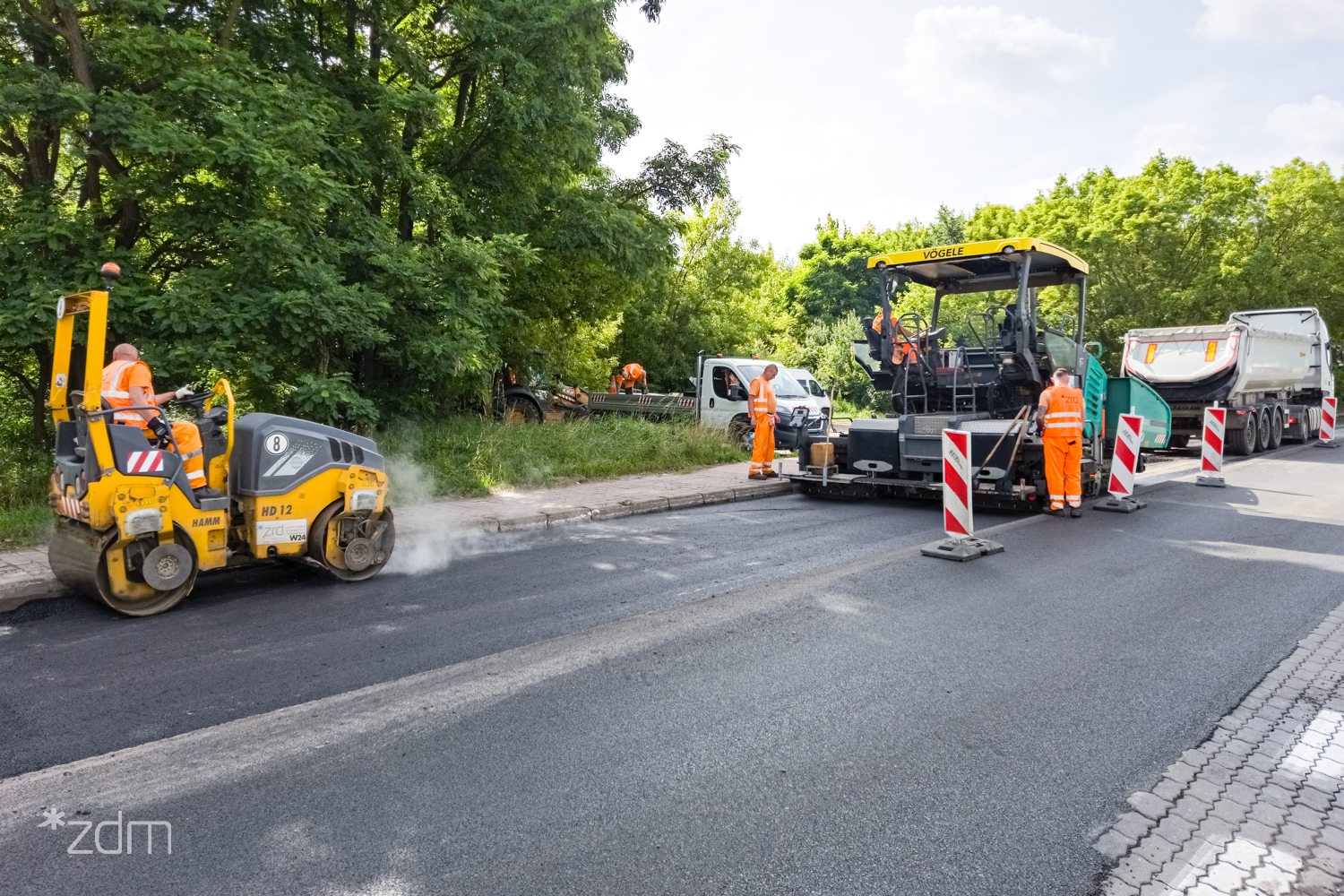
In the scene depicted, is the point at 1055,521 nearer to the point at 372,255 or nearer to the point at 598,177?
the point at 372,255

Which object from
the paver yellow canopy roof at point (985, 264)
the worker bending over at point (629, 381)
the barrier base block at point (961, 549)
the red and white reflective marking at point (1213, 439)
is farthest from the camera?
the worker bending over at point (629, 381)

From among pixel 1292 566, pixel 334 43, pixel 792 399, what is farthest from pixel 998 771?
pixel 792 399

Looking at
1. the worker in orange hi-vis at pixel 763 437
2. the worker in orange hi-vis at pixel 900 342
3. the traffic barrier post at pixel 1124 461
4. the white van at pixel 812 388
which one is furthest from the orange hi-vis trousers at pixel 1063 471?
the white van at pixel 812 388

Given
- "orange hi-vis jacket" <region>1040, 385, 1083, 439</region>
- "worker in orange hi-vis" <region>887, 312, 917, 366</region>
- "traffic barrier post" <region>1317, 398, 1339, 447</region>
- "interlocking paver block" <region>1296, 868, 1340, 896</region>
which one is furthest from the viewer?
"traffic barrier post" <region>1317, 398, 1339, 447</region>

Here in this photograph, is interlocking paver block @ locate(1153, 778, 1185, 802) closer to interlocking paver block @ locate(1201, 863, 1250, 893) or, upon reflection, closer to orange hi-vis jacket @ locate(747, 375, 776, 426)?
interlocking paver block @ locate(1201, 863, 1250, 893)

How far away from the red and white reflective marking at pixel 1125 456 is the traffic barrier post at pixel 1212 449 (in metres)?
2.93

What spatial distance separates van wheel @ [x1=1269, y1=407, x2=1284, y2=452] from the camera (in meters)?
18.4

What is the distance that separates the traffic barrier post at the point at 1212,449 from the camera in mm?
12500

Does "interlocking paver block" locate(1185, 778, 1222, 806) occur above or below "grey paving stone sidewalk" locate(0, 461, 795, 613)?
below

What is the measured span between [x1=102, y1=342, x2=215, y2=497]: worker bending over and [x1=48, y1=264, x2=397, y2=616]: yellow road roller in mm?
82

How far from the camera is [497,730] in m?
3.74

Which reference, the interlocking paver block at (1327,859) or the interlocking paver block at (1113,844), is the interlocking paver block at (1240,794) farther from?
the interlocking paver block at (1113,844)

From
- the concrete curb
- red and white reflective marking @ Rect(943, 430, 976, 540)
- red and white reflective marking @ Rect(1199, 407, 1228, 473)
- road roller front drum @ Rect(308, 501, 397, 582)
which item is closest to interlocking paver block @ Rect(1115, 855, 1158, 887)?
red and white reflective marking @ Rect(943, 430, 976, 540)

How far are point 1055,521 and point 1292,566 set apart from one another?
2.36 meters
